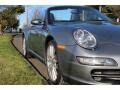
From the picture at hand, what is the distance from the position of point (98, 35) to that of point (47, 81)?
46.2 inches

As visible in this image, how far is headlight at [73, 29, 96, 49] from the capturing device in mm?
4027

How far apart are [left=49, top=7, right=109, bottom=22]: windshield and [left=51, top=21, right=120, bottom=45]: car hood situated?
20.6 inches

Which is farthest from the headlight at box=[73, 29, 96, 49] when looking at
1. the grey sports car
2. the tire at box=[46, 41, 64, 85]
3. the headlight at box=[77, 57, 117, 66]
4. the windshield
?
the windshield

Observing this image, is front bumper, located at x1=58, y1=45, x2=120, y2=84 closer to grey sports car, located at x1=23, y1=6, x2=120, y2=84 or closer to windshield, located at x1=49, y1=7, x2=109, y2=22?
grey sports car, located at x1=23, y1=6, x2=120, y2=84

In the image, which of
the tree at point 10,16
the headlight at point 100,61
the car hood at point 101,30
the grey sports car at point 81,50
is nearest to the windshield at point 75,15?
the grey sports car at point 81,50

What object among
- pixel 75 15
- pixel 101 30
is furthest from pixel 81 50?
pixel 75 15

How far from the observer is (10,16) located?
26.2 feet

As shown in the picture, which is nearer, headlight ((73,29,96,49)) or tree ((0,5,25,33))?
headlight ((73,29,96,49))

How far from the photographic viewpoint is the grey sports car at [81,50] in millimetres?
3883

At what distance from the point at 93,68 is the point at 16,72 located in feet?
6.52

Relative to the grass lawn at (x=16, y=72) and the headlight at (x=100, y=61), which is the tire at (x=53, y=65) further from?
the headlight at (x=100, y=61)

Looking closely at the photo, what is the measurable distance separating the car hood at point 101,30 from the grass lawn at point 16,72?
92cm

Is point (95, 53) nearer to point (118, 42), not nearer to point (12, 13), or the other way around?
point (118, 42)
